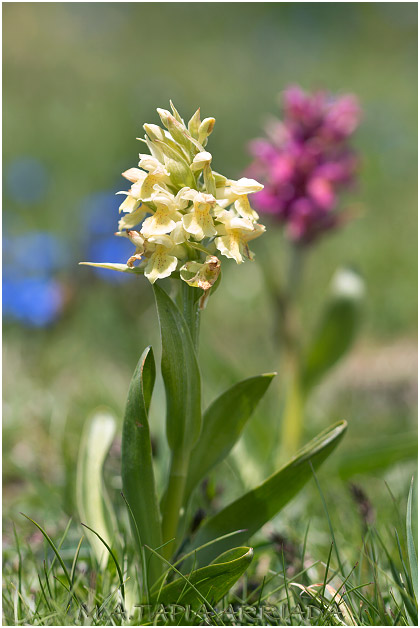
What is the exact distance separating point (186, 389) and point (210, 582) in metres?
0.30

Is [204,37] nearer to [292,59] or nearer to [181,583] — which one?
[292,59]

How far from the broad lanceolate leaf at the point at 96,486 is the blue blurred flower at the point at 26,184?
2560mm

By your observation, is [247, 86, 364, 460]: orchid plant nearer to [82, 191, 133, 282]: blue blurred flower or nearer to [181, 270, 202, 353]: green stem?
[181, 270, 202, 353]: green stem

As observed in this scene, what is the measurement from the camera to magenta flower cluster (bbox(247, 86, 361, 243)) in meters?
1.93

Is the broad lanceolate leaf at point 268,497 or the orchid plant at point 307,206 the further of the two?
the orchid plant at point 307,206

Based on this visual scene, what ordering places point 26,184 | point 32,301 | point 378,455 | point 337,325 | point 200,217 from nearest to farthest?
1. point 200,217
2. point 378,455
3. point 337,325
4. point 32,301
5. point 26,184

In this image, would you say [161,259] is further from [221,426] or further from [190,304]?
[221,426]

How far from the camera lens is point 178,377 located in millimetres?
1043

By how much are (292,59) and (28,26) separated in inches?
106

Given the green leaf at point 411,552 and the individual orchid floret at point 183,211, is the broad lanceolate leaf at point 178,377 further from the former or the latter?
the green leaf at point 411,552

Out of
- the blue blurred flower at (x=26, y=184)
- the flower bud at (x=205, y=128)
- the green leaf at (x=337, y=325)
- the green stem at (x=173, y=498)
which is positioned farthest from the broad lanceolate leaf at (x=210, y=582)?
the blue blurred flower at (x=26, y=184)

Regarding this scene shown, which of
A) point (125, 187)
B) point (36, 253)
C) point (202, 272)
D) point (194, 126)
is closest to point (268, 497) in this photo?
point (202, 272)

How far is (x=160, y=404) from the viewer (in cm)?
169

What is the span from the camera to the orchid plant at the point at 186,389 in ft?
3.18
